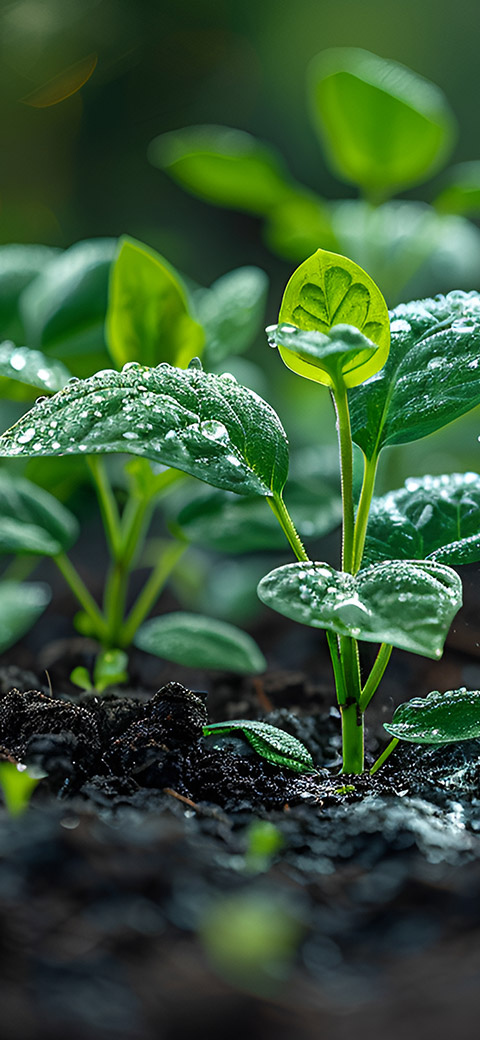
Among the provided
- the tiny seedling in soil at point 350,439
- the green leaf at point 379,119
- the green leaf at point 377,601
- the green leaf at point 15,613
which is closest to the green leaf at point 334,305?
the tiny seedling in soil at point 350,439

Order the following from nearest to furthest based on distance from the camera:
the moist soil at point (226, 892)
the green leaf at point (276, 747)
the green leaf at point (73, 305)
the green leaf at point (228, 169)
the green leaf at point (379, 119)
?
the moist soil at point (226, 892) → the green leaf at point (276, 747) → the green leaf at point (73, 305) → the green leaf at point (379, 119) → the green leaf at point (228, 169)

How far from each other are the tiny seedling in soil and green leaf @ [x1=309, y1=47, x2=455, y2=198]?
57 cm

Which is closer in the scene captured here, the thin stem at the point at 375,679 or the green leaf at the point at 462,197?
the thin stem at the point at 375,679

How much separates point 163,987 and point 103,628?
21.1 inches

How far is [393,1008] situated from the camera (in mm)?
283

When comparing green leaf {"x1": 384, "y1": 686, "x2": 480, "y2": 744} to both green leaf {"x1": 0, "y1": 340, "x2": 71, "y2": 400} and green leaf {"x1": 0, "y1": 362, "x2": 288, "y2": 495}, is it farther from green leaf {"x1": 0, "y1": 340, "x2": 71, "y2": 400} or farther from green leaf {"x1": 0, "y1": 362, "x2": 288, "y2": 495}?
green leaf {"x1": 0, "y1": 340, "x2": 71, "y2": 400}

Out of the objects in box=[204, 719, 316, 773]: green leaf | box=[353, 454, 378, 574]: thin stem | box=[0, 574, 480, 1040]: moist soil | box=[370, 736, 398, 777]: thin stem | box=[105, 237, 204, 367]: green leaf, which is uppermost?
box=[105, 237, 204, 367]: green leaf

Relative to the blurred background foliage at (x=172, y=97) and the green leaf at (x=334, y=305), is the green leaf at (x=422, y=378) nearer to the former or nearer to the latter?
the green leaf at (x=334, y=305)

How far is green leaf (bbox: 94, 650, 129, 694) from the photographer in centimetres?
71

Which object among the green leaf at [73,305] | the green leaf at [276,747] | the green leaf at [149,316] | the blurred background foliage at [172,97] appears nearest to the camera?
the green leaf at [276,747]

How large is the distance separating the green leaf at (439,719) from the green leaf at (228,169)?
86 centimetres

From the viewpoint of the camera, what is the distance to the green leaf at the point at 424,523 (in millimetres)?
537

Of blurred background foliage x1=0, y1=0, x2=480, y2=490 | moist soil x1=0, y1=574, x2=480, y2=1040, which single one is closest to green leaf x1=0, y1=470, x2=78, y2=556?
moist soil x1=0, y1=574, x2=480, y2=1040

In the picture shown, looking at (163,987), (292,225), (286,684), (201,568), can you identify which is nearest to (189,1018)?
(163,987)
